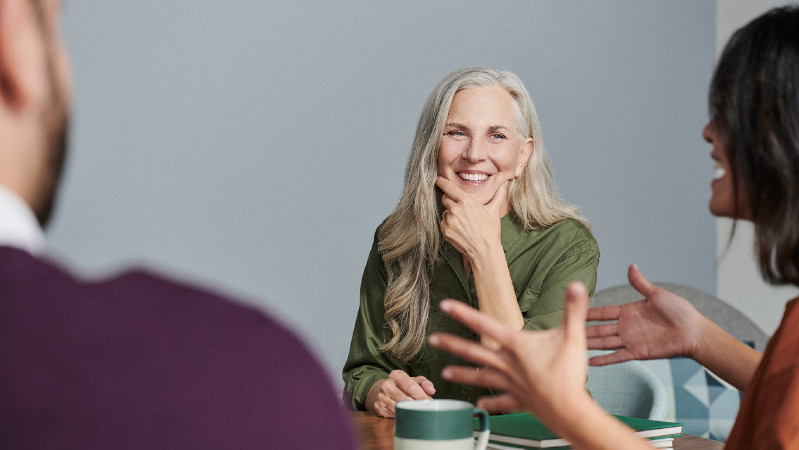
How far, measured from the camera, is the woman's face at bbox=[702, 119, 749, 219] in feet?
2.95

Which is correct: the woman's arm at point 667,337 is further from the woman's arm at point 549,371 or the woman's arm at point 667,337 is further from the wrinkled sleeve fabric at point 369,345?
the wrinkled sleeve fabric at point 369,345

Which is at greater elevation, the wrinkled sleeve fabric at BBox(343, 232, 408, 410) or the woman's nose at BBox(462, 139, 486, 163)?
the woman's nose at BBox(462, 139, 486, 163)

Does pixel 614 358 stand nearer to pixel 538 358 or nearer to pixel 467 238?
pixel 538 358

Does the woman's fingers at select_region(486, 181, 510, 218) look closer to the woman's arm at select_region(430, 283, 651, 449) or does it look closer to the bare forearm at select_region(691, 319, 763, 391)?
the bare forearm at select_region(691, 319, 763, 391)

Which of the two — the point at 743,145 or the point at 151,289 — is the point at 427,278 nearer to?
the point at 743,145

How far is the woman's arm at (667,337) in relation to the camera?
3.57 ft

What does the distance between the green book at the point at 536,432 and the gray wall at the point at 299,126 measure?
930 mm

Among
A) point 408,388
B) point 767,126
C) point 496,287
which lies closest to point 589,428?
point 767,126

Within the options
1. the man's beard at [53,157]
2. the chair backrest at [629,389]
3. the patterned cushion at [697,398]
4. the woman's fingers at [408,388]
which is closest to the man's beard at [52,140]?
the man's beard at [53,157]

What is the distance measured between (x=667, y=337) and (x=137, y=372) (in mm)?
962

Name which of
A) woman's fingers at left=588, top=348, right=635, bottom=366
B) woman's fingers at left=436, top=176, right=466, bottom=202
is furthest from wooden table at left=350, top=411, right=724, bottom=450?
woman's fingers at left=436, top=176, right=466, bottom=202

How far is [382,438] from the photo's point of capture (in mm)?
1231

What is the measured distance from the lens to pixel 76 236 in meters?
1.87

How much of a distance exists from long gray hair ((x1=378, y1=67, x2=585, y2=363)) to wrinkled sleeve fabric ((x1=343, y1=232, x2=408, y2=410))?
3 cm
